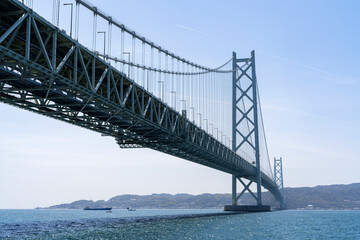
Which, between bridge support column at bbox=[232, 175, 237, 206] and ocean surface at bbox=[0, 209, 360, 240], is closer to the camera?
ocean surface at bbox=[0, 209, 360, 240]

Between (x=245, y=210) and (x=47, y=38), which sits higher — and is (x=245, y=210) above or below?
below

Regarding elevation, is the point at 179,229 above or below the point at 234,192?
below

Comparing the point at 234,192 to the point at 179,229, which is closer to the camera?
the point at 179,229

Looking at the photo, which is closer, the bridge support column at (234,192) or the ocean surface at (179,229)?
the ocean surface at (179,229)

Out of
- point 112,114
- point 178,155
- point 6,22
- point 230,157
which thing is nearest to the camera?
point 6,22

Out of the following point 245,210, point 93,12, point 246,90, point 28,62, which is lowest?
point 245,210

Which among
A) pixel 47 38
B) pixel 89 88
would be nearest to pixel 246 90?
pixel 89 88

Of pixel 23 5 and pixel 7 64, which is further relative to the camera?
pixel 7 64

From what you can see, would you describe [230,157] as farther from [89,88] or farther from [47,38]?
[47,38]

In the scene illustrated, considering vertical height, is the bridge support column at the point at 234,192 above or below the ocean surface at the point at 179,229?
above

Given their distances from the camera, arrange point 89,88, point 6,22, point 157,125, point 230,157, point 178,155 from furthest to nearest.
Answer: point 230,157, point 178,155, point 157,125, point 89,88, point 6,22

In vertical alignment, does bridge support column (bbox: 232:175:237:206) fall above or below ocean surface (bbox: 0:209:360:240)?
above
